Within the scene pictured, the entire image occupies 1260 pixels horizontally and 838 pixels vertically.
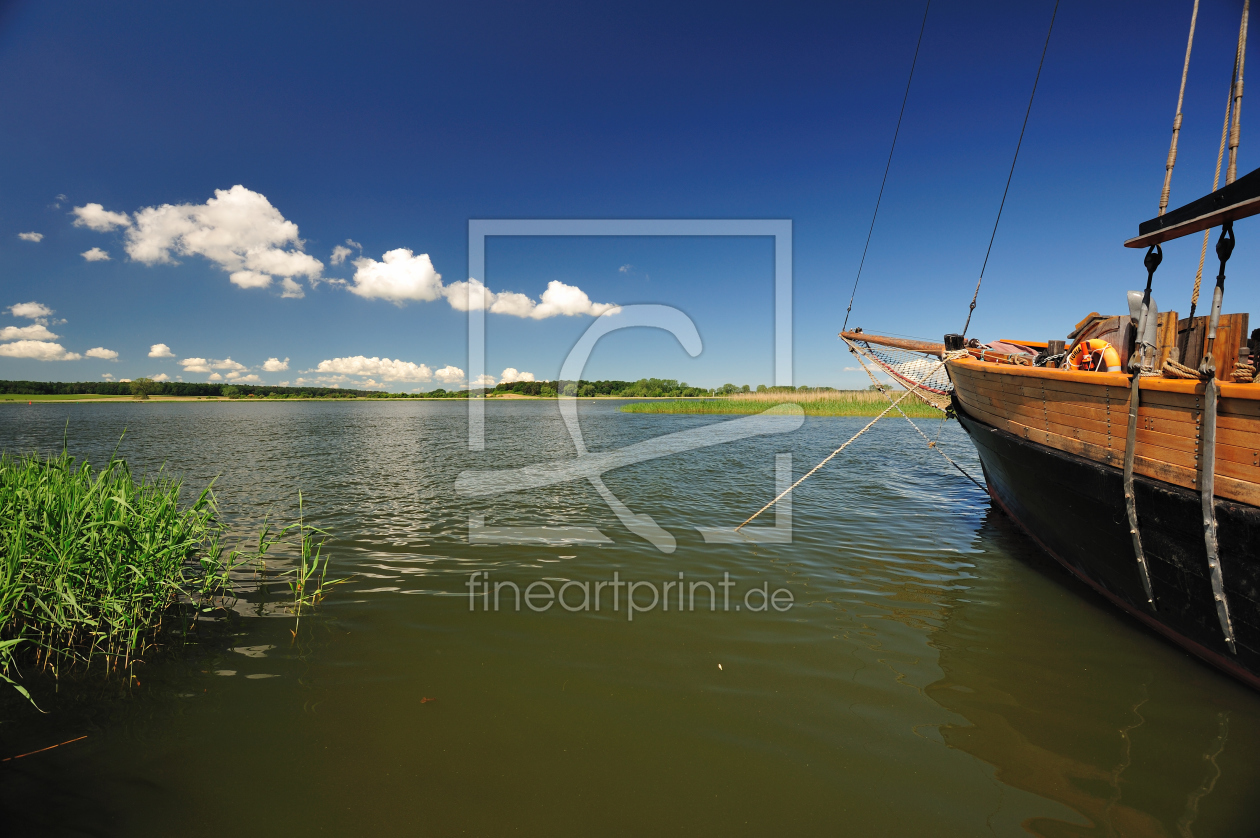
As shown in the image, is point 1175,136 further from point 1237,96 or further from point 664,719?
point 664,719

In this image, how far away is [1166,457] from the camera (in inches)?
207

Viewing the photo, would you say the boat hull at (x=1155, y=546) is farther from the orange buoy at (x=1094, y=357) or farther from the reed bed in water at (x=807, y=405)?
the reed bed in water at (x=807, y=405)

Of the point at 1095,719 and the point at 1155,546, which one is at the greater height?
the point at 1155,546

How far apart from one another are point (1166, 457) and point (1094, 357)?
322cm

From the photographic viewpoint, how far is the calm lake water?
3.36 metres

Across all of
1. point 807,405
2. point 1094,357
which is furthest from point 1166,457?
point 807,405

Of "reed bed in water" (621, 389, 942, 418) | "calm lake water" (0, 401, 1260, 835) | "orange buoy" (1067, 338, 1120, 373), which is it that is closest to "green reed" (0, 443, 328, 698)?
"calm lake water" (0, 401, 1260, 835)

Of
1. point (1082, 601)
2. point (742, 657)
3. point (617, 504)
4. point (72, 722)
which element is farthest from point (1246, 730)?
point (617, 504)

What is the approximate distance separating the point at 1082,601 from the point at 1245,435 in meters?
3.42

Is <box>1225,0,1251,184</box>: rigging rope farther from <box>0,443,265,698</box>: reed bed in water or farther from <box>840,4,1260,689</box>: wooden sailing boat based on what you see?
<box>0,443,265,698</box>: reed bed in water

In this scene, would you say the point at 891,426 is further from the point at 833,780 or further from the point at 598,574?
the point at 833,780

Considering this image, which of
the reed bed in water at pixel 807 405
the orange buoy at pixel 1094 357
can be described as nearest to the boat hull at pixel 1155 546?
the orange buoy at pixel 1094 357

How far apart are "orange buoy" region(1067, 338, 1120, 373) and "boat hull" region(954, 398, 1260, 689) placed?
1.41m

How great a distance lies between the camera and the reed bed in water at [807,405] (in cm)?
4919
